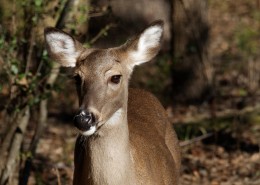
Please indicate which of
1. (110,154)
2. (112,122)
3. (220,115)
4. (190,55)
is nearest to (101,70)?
(112,122)

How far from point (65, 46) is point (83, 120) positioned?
132 centimetres

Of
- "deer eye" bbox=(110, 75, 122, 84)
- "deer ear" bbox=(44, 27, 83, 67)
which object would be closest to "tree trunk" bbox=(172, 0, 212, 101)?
"deer ear" bbox=(44, 27, 83, 67)

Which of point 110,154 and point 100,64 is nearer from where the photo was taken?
point 110,154

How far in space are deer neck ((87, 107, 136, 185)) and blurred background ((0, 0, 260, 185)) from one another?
1521 mm

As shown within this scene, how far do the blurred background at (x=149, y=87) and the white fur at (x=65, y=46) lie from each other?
1.96 ft

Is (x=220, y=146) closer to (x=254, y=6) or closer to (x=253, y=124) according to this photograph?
(x=253, y=124)

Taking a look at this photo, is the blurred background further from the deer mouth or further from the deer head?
the deer mouth

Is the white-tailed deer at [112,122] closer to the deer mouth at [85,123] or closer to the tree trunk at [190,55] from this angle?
the deer mouth at [85,123]

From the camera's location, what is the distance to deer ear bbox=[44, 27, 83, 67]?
249 inches

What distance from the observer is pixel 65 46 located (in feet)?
20.8

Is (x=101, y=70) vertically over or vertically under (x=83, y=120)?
over

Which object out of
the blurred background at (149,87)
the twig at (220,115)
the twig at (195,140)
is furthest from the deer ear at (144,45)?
the twig at (220,115)

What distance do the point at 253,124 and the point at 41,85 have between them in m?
3.54

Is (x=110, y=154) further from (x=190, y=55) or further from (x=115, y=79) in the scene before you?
(x=190, y=55)
